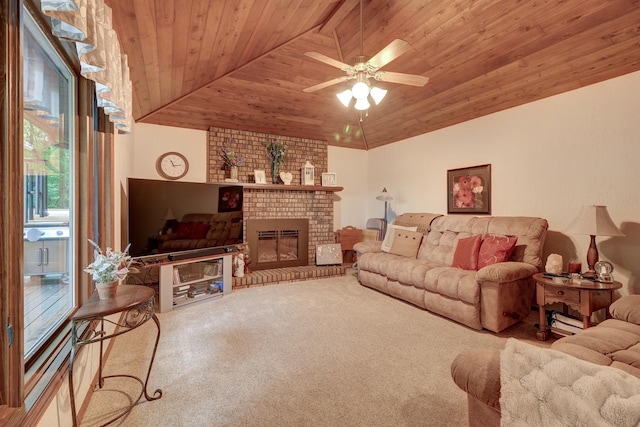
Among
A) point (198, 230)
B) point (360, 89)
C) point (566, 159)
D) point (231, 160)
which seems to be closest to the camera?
point (360, 89)

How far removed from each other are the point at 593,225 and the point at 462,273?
3.95 ft

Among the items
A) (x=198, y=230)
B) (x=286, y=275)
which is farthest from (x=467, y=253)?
(x=198, y=230)

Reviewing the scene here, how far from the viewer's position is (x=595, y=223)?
2672 mm

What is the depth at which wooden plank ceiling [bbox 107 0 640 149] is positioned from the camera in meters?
2.53

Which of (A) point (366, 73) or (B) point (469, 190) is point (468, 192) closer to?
(B) point (469, 190)

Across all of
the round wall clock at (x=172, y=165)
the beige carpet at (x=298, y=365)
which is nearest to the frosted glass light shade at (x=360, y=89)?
the beige carpet at (x=298, y=365)

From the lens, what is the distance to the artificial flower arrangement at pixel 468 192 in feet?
13.8

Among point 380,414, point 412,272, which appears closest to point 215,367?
point 380,414

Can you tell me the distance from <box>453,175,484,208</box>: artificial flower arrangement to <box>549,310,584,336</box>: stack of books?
180 cm

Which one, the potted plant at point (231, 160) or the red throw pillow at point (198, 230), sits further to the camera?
the potted plant at point (231, 160)

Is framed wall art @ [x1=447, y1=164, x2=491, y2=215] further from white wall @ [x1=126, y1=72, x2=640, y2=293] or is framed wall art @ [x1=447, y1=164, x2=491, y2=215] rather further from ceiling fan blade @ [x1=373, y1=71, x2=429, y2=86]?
ceiling fan blade @ [x1=373, y1=71, x2=429, y2=86]

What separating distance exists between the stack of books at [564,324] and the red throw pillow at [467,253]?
804 mm

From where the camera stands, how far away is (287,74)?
4.06 m

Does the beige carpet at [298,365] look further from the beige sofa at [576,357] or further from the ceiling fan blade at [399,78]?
the ceiling fan blade at [399,78]
